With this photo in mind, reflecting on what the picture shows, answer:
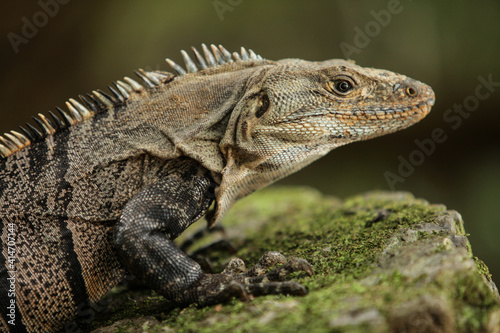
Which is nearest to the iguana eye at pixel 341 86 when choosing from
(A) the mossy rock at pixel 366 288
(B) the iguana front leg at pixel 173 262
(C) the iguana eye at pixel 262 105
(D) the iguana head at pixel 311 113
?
(D) the iguana head at pixel 311 113

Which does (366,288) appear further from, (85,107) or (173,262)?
(85,107)

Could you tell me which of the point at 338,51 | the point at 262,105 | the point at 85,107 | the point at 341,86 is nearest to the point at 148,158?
the point at 85,107

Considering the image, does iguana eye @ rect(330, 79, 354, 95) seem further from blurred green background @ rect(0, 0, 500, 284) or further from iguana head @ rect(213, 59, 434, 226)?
blurred green background @ rect(0, 0, 500, 284)

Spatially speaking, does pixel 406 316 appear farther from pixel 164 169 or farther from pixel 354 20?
pixel 354 20

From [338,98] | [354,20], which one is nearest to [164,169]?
[338,98]

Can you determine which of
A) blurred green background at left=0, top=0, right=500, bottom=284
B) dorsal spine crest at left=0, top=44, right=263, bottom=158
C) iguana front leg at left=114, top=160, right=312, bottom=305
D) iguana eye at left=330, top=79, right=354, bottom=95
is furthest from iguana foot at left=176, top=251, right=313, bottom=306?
blurred green background at left=0, top=0, right=500, bottom=284
